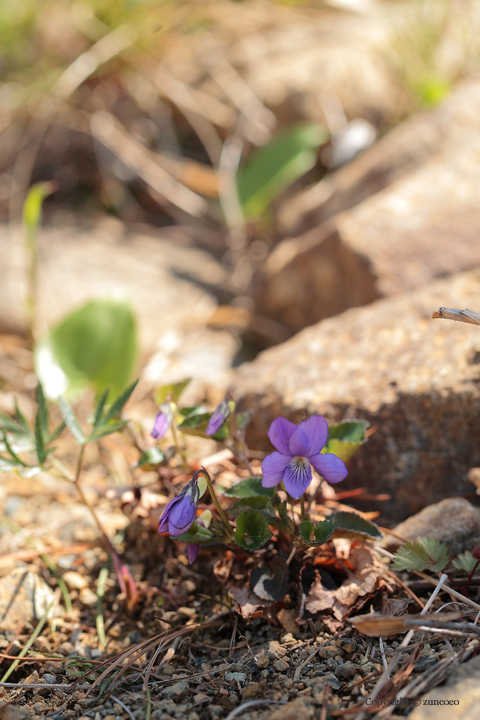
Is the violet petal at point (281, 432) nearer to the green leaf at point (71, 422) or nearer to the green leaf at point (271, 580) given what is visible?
the green leaf at point (271, 580)

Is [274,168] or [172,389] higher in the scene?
[274,168]

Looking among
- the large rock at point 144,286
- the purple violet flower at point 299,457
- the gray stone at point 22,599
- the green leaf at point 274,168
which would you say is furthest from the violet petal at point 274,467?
the green leaf at point 274,168

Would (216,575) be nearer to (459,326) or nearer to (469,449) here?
(469,449)

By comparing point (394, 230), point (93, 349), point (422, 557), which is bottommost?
point (422, 557)

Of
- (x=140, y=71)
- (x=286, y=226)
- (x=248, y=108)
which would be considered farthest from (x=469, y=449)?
(x=140, y=71)

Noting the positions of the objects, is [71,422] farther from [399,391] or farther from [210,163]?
[210,163]

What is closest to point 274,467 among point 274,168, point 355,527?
point 355,527
